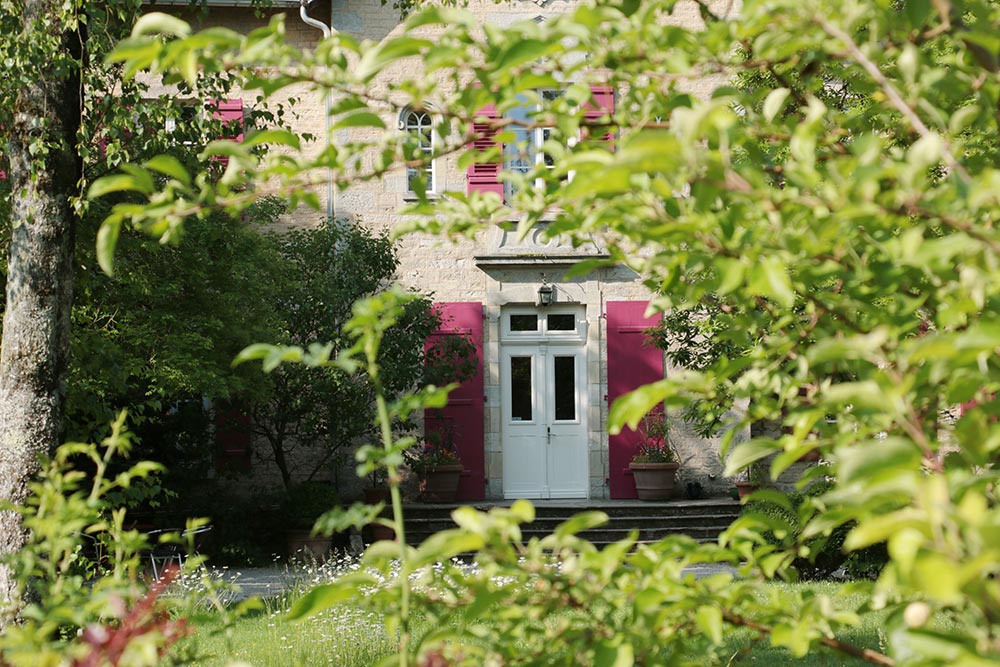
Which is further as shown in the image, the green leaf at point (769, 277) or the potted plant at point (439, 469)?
the potted plant at point (439, 469)

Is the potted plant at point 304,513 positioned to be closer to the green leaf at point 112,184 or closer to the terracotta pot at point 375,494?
the terracotta pot at point 375,494

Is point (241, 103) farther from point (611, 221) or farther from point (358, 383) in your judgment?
point (611, 221)

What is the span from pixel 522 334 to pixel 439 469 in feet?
6.71

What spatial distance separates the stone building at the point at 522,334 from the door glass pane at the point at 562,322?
1cm

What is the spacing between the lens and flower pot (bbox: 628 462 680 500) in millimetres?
12484

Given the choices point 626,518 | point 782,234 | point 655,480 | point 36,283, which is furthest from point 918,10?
point 655,480

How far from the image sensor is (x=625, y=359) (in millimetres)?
12828

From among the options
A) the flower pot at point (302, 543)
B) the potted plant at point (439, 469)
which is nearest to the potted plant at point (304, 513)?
the flower pot at point (302, 543)

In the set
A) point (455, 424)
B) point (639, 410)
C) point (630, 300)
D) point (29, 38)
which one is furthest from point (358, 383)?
point (639, 410)

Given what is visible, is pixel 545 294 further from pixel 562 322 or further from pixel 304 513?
pixel 304 513

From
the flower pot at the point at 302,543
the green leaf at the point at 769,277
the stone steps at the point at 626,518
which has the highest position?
the green leaf at the point at 769,277

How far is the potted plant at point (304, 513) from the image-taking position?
36.7 ft

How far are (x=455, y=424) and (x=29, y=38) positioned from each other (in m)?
8.14

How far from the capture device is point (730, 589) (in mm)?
1544
